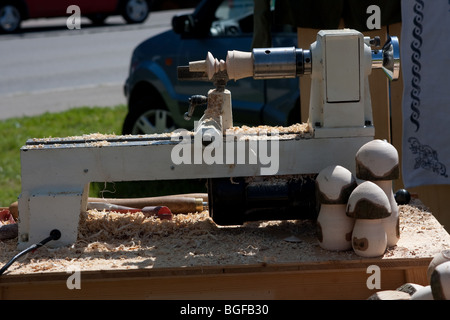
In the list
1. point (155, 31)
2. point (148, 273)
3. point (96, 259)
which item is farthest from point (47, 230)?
point (155, 31)

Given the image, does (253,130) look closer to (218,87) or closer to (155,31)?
(218,87)

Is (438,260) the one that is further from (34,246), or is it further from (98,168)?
(34,246)

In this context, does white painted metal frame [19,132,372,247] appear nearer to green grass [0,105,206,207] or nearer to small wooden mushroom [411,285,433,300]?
small wooden mushroom [411,285,433,300]

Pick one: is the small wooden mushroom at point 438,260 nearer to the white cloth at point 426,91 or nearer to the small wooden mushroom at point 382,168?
the small wooden mushroom at point 382,168

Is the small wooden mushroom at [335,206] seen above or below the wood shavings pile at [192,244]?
above

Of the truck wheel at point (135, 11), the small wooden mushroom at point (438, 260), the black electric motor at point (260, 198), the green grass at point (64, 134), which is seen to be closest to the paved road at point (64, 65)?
the truck wheel at point (135, 11)

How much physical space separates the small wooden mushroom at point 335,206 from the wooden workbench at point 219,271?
0.04 metres

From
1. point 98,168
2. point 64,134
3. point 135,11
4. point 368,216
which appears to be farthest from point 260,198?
point 135,11

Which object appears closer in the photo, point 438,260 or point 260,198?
point 438,260

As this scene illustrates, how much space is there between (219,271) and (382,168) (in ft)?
1.81

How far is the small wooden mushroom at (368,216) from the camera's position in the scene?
2082 millimetres

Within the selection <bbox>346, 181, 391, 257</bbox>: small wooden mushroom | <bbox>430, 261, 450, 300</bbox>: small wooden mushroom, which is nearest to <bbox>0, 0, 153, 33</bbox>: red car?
<bbox>346, 181, 391, 257</bbox>: small wooden mushroom

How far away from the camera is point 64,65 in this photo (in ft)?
35.3
